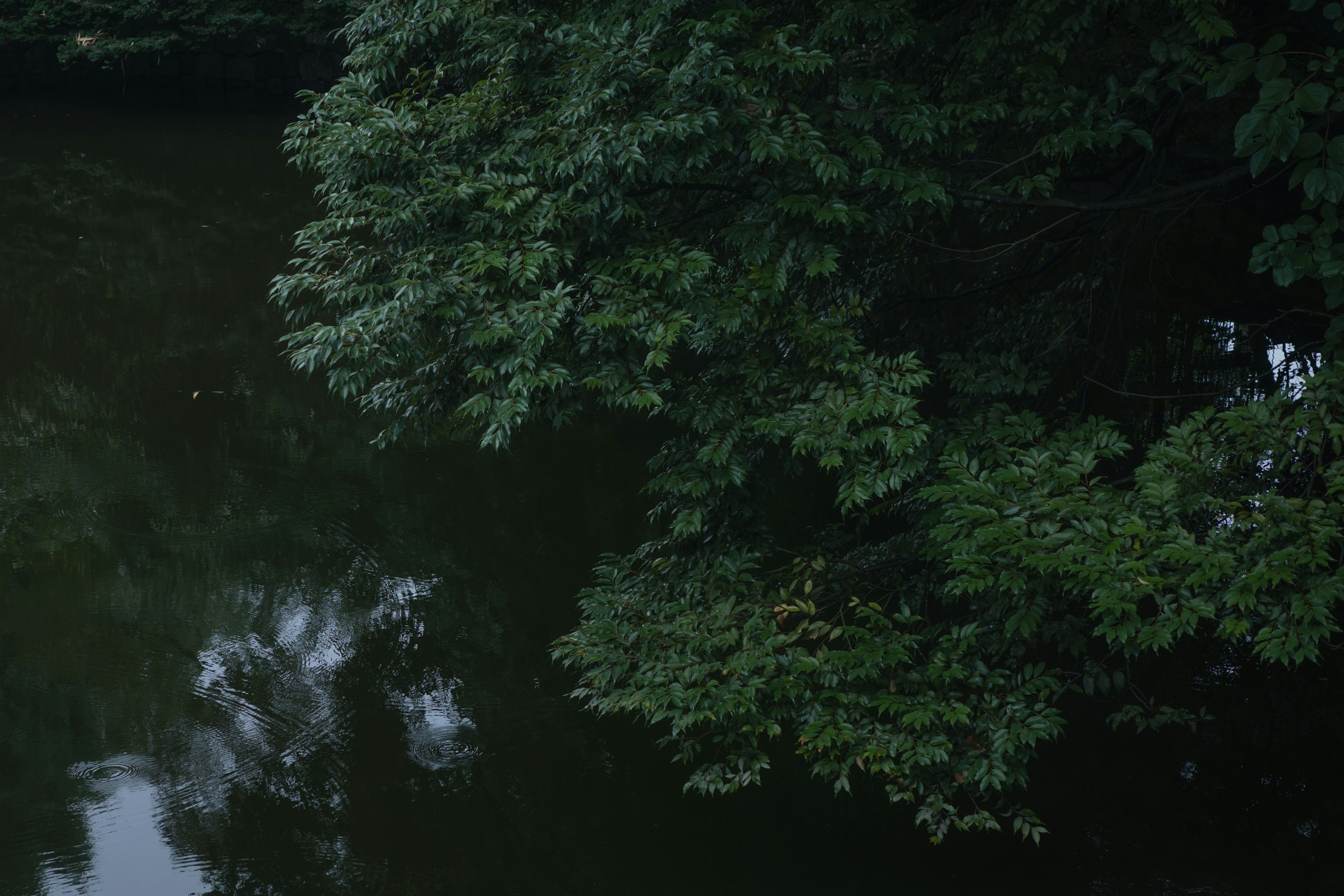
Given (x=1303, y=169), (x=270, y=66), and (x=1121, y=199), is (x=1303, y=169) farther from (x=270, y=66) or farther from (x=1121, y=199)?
(x=270, y=66)

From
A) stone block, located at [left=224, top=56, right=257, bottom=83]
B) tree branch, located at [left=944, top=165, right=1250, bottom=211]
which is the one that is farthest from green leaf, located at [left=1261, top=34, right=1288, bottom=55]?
stone block, located at [left=224, top=56, right=257, bottom=83]

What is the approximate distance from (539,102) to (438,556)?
3366mm

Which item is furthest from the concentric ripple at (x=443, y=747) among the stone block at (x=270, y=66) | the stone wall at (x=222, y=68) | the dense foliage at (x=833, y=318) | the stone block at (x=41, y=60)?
the stone block at (x=41, y=60)

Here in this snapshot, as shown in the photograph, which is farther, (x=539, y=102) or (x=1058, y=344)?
(x=1058, y=344)

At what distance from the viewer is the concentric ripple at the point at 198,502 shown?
6.68 meters

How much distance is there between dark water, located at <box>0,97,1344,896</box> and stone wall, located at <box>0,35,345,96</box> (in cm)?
1050

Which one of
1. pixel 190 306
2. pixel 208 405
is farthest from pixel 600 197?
pixel 190 306

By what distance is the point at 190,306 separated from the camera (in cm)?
1005

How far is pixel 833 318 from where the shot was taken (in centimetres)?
359

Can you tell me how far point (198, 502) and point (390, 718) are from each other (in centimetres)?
260

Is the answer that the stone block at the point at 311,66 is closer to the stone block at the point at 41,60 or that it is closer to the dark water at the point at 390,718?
the stone block at the point at 41,60

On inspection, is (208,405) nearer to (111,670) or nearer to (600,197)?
(111,670)

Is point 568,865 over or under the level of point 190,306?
under

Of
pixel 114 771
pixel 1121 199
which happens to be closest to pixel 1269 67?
pixel 1121 199
